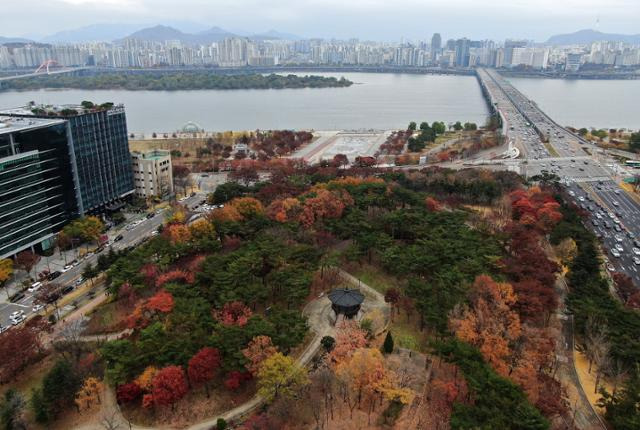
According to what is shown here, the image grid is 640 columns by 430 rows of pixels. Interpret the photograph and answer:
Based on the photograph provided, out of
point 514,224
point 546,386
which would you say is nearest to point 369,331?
point 546,386

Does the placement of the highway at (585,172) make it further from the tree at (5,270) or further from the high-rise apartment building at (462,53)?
the high-rise apartment building at (462,53)

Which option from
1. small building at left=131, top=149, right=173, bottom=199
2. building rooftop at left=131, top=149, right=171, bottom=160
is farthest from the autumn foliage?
building rooftop at left=131, top=149, right=171, bottom=160

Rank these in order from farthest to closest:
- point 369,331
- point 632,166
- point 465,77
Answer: point 465,77 < point 632,166 < point 369,331

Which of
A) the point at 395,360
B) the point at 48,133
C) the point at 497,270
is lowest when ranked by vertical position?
the point at 395,360

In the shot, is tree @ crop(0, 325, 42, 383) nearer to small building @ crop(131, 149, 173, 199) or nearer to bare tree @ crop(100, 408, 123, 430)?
bare tree @ crop(100, 408, 123, 430)

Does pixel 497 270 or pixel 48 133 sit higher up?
pixel 48 133

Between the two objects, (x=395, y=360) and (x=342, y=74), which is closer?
(x=395, y=360)

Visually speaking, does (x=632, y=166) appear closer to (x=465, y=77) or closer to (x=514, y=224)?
(x=514, y=224)

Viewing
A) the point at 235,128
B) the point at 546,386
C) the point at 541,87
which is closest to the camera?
the point at 546,386
